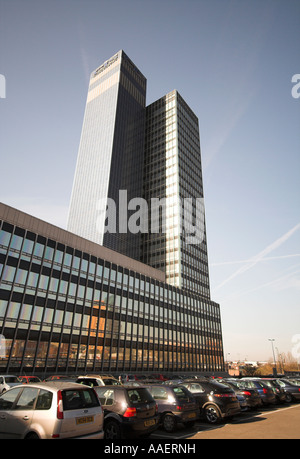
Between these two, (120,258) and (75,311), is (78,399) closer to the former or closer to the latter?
(75,311)

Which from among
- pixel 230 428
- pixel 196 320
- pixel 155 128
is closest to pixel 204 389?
pixel 230 428

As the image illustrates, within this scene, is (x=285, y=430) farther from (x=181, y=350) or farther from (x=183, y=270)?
(x=183, y=270)

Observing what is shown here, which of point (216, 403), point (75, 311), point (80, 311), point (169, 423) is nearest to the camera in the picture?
point (169, 423)

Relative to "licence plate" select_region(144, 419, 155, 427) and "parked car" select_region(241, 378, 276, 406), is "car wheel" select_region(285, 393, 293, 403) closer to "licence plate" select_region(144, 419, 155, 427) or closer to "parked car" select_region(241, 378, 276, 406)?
"parked car" select_region(241, 378, 276, 406)

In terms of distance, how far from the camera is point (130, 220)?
100062mm

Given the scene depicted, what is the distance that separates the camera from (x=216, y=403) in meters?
11.1

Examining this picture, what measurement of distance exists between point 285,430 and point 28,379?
649 inches

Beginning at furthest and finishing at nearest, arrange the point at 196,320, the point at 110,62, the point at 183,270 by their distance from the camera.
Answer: the point at 110,62, the point at 183,270, the point at 196,320

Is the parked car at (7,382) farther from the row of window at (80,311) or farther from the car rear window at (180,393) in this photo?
the row of window at (80,311)

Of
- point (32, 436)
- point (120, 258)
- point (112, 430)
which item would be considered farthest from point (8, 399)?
point (120, 258)

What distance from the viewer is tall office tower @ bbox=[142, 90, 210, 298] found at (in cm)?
9112

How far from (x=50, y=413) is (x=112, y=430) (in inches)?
113

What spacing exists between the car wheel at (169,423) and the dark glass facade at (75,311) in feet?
104

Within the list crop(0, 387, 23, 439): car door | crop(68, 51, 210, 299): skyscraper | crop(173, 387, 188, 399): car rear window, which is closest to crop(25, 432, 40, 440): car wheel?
crop(0, 387, 23, 439): car door
